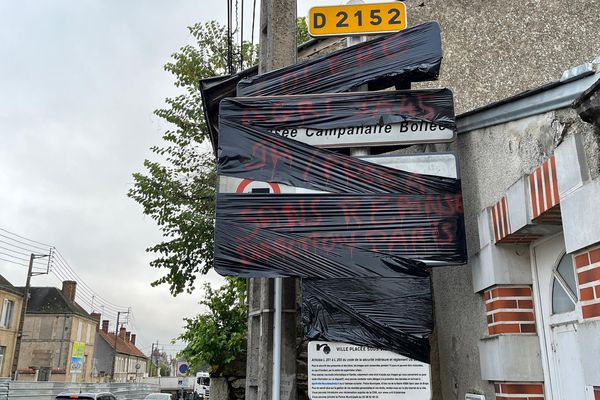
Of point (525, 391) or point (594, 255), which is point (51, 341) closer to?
point (525, 391)

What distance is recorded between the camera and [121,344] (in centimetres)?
6103

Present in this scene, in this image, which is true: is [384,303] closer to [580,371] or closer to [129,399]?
[580,371]

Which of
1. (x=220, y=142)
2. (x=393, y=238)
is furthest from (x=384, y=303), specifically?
(x=220, y=142)

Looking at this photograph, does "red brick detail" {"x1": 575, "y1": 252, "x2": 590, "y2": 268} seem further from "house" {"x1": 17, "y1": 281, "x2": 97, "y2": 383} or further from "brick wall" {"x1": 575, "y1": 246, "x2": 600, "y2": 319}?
"house" {"x1": 17, "y1": 281, "x2": 97, "y2": 383}

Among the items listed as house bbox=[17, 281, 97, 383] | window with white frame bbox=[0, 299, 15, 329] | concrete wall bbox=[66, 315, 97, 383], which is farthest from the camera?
concrete wall bbox=[66, 315, 97, 383]

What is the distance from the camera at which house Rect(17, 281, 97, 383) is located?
41.7m

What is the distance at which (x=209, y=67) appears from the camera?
17.2 m

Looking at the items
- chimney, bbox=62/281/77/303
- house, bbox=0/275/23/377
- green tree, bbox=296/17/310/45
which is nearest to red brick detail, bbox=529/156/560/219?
green tree, bbox=296/17/310/45

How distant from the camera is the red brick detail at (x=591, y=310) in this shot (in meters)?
2.42

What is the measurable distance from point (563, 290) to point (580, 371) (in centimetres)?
48

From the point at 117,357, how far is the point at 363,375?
59.5m

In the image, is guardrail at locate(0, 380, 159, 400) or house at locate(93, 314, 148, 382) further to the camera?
house at locate(93, 314, 148, 382)

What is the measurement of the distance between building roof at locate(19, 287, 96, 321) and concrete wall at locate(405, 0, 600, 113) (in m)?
43.8

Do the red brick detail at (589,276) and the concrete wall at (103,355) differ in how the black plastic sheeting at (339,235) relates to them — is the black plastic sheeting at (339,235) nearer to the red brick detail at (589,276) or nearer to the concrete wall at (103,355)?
the red brick detail at (589,276)
